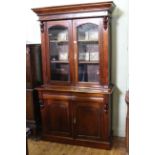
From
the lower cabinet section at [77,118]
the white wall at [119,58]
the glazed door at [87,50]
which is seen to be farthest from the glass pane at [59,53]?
the white wall at [119,58]

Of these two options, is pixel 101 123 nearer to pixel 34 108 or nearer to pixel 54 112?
pixel 54 112

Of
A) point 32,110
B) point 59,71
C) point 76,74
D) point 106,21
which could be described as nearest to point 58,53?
point 59,71

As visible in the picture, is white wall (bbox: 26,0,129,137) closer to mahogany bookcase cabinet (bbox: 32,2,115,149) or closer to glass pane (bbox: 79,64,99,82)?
mahogany bookcase cabinet (bbox: 32,2,115,149)

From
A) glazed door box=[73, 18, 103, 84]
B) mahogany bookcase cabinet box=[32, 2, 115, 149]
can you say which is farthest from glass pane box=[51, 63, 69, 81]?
glazed door box=[73, 18, 103, 84]

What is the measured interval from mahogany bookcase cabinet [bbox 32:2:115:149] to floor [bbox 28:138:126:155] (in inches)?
3.1

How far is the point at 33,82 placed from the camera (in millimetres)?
3072

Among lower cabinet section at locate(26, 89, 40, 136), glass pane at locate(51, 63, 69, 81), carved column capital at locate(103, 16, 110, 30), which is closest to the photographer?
carved column capital at locate(103, 16, 110, 30)

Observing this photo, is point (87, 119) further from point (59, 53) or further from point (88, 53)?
point (59, 53)

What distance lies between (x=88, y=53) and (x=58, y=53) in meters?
0.48

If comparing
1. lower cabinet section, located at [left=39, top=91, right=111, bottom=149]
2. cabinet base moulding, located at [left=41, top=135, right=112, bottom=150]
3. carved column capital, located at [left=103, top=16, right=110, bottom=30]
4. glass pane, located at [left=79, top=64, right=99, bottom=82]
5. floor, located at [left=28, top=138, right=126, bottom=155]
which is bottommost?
floor, located at [left=28, top=138, right=126, bottom=155]

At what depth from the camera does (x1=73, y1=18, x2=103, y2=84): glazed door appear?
269 centimetres

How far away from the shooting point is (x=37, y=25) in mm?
3346

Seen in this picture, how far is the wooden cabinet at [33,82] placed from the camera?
302cm
